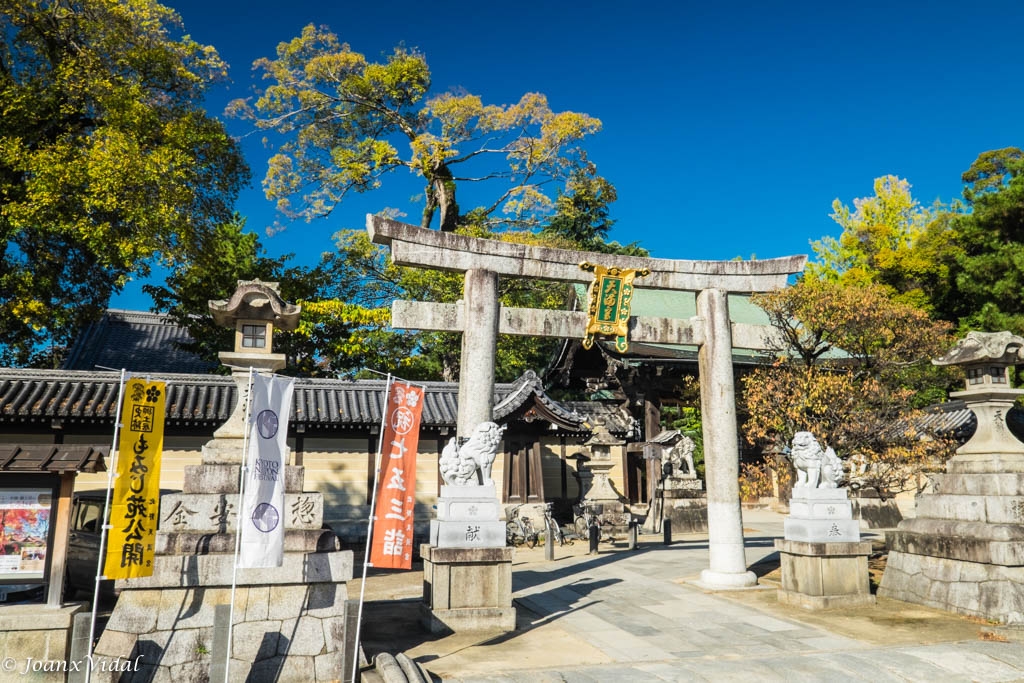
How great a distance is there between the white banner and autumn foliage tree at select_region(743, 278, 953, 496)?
1050 centimetres

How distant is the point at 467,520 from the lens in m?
9.52

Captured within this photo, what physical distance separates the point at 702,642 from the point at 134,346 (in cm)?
2716

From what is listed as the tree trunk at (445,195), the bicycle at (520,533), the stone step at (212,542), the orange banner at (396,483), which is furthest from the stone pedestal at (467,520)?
the tree trunk at (445,195)

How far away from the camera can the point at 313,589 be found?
735 centimetres

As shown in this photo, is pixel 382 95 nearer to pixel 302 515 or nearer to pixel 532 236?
pixel 532 236

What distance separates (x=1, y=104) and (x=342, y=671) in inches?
731

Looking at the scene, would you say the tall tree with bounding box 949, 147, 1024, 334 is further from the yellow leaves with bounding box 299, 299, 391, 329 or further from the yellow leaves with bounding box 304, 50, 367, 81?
the yellow leaves with bounding box 304, 50, 367, 81

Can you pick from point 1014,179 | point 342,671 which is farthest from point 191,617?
point 1014,179

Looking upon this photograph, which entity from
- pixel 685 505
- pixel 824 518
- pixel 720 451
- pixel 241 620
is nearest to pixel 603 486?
pixel 685 505

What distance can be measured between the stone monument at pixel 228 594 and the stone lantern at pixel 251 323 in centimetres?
17

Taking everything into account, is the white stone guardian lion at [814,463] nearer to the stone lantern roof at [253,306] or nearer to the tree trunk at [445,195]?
the stone lantern roof at [253,306]

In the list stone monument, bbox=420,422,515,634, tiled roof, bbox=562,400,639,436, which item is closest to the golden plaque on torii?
stone monument, bbox=420,422,515,634

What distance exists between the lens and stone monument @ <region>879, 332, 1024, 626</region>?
31.8 ft

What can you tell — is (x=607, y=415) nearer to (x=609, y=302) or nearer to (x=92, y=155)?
(x=609, y=302)
